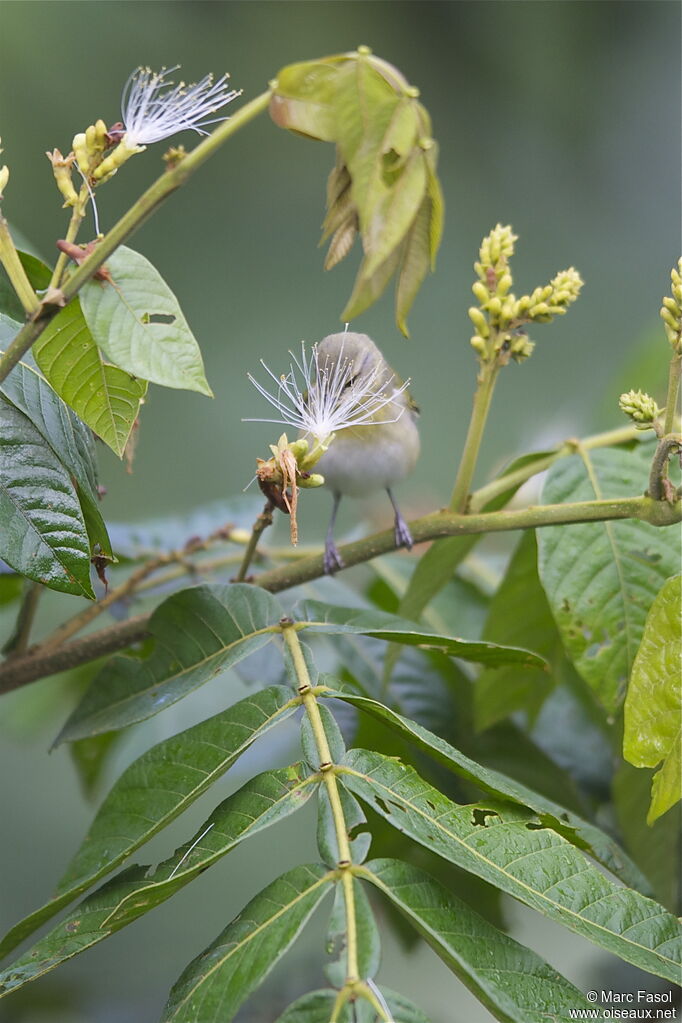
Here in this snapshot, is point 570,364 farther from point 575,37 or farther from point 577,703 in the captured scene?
point 577,703

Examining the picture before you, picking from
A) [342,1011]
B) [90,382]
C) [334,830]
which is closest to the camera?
[342,1011]

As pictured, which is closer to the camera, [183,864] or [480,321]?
[183,864]

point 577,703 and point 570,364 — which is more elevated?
point 570,364

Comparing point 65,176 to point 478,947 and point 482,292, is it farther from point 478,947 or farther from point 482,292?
point 478,947

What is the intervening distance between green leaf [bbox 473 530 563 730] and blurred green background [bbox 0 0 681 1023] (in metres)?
0.87

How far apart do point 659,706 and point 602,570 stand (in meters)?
0.27

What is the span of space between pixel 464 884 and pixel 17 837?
1.07 metres

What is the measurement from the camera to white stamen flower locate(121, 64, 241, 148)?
772 millimetres

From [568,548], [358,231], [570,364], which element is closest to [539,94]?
[570,364]

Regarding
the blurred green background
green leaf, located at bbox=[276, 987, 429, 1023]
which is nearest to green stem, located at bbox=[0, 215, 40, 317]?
green leaf, located at bbox=[276, 987, 429, 1023]

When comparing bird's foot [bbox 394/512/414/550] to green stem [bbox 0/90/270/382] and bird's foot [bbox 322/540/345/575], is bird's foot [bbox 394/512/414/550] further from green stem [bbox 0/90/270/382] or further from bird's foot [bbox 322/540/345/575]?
green stem [bbox 0/90/270/382]

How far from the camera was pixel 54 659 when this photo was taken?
1048mm

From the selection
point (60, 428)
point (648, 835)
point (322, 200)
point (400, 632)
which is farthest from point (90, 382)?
point (322, 200)

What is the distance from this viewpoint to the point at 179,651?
97cm
